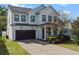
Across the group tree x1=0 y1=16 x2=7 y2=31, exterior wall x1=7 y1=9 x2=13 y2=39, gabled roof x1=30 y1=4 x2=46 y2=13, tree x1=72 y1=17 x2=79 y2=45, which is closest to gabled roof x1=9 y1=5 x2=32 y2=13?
exterior wall x1=7 y1=9 x2=13 y2=39

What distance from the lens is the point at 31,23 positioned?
9.63 m

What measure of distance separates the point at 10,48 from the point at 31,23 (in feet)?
4.55

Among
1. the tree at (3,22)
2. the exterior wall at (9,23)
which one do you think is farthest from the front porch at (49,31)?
the tree at (3,22)

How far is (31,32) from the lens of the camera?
31.3ft

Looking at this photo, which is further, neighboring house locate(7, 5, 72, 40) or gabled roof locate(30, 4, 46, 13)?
neighboring house locate(7, 5, 72, 40)

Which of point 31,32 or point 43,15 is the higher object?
point 43,15

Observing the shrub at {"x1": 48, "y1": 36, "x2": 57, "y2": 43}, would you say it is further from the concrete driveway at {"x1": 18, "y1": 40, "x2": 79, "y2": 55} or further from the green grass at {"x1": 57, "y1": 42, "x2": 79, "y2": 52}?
the green grass at {"x1": 57, "y1": 42, "x2": 79, "y2": 52}

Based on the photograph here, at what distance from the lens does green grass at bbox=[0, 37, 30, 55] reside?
868 centimetres

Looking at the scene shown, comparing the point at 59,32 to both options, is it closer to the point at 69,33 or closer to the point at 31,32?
the point at 69,33

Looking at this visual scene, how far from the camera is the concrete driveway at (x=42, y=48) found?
874cm

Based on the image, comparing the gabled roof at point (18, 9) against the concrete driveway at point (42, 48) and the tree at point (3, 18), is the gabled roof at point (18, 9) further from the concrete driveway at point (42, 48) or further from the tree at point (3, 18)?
the concrete driveway at point (42, 48)

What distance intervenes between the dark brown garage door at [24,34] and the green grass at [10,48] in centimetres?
38
